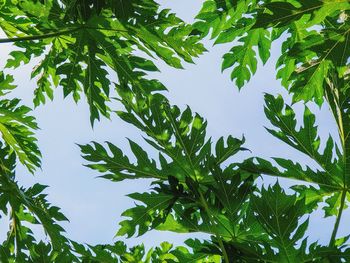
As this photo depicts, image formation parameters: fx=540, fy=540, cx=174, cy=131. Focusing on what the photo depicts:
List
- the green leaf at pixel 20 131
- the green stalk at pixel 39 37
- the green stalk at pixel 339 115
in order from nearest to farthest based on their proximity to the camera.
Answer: the green stalk at pixel 339 115, the green stalk at pixel 39 37, the green leaf at pixel 20 131

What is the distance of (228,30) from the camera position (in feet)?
9.35

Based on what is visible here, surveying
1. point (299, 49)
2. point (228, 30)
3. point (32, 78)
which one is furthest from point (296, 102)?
point (32, 78)

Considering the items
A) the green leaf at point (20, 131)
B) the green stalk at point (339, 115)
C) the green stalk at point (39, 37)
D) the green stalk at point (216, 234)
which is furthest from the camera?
the green leaf at point (20, 131)

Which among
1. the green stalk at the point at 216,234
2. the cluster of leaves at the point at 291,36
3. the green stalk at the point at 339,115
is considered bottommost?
the green stalk at the point at 216,234

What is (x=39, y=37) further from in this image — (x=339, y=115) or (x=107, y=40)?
(x=339, y=115)

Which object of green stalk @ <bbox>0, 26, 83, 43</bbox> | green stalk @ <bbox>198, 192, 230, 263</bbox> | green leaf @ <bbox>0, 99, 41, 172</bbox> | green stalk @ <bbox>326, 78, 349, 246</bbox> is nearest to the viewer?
green stalk @ <bbox>198, 192, 230, 263</bbox>

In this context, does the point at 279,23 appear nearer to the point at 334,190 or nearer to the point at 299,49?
the point at 299,49

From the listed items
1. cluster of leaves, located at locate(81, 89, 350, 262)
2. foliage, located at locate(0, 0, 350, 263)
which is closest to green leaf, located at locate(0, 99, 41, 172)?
foliage, located at locate(0, 0, 350, 263)

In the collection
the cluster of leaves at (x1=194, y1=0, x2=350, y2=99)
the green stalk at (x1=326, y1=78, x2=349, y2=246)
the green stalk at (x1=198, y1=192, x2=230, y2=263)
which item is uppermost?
the cluster of leaves at (x1=194, y1=0, x2=350, y2=99)

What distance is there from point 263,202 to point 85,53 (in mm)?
1512

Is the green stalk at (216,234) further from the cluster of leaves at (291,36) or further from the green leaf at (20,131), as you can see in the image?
the green leaf at (20,131)

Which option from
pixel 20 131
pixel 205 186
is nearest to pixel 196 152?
pixel 205 186

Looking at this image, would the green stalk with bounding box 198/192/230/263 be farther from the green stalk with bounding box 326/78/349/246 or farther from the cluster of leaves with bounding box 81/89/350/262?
the green stalk with bounding box 326/78/349/246

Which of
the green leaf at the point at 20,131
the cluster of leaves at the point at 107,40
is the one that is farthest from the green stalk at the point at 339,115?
the green leaf at the point at 20,131
